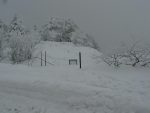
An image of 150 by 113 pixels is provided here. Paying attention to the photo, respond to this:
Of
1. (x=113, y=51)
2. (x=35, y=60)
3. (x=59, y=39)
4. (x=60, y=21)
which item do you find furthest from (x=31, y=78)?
(x=60, y=21)

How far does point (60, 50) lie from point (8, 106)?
2808cm

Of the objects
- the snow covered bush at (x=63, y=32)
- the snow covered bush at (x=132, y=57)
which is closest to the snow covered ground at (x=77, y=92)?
the snow covered bush at (x=132, y=57)

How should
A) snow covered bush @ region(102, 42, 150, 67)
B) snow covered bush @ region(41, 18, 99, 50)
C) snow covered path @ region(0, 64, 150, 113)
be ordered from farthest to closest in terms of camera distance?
1. snow covered bush @ region(41, 18, 99, 50)
2. snow covered bush @ region(102, 42, 150, 67)
3. snow covered path @ region(0, 64, 150, 113)

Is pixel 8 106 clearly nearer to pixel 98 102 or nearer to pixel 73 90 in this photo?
pixel 73 90

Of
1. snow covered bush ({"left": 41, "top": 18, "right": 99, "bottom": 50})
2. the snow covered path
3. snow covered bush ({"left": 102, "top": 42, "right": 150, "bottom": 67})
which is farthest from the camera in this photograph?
snow covered bush ({"left": 41, "top": 18, "right": 99, "bottom": 50})

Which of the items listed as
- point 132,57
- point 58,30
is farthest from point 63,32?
point 132,57

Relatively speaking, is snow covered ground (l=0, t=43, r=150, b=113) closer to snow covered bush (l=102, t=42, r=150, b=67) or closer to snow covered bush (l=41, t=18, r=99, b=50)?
snow covered bush (l=102, t=42, r=150, b=67)

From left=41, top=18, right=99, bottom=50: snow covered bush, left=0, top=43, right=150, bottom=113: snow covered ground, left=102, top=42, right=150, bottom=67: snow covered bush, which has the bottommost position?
left=0, top=43, right=150, bottom=113: snow covered ground

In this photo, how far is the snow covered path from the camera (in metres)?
5.54

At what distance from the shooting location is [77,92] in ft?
21.5

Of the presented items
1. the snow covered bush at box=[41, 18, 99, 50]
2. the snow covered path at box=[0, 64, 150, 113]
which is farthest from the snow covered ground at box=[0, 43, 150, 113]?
the snow covered bush at box=[41, 18, 99, 50]

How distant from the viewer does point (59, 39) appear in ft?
172

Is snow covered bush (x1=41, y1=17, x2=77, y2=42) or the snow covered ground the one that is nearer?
the snow covered ground

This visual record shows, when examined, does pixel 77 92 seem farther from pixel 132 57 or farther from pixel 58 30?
pixel 58 30
